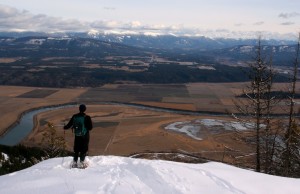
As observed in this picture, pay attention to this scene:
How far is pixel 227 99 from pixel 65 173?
89.5 meters

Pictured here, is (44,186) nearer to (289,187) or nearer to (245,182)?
(245,182)

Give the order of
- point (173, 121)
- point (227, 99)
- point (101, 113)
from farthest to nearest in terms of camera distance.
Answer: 1. point (227, 99)
2. point (101, 113)
3. point (173, 121)

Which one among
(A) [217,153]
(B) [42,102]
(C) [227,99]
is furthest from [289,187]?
(C) [227,99]

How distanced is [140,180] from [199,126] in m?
54.0

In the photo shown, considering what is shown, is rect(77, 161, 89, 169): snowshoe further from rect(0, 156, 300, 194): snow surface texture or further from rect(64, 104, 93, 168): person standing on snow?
rect(0, 156, 300, 194): snow surface texture

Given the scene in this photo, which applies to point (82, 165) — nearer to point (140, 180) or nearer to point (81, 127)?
point (81, 127)

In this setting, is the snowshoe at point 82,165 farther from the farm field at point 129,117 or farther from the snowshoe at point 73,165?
the farm field at point 129,117

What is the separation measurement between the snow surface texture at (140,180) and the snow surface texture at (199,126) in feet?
145

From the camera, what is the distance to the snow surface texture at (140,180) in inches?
384

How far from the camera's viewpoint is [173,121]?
66938mm

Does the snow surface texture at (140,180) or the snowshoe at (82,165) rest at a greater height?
the snow surface texture at (140,180)

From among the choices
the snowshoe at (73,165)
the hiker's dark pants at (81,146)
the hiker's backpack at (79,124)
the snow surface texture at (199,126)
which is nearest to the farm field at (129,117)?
the snow surface texture at (199,126)

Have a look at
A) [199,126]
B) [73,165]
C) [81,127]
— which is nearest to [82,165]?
[73,165]

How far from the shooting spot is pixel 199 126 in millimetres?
63875
